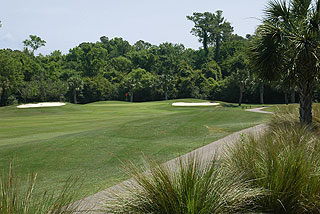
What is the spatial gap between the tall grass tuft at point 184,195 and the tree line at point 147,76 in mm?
41758

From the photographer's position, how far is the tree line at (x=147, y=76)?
60.7 m

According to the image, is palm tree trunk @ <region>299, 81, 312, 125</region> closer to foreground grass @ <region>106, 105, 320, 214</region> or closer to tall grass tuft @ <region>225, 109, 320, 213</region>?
foreground grass @ <region>106, 105, 320, 214</region>

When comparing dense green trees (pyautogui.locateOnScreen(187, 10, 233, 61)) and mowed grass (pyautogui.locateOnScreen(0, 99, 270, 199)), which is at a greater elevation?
dense green trees (pyautogui.locateOnScreen(187, 10, 233, 61))

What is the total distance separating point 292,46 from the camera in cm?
1130

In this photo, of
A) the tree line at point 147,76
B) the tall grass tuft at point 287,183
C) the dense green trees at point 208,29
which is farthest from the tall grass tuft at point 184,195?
the dense green trees at point 208,29

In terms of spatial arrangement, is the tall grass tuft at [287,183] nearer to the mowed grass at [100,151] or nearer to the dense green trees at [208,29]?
the mowed grass at [100,151]

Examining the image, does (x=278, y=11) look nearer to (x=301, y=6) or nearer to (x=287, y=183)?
(x=301, y=6)

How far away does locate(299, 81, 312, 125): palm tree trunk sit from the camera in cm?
1139

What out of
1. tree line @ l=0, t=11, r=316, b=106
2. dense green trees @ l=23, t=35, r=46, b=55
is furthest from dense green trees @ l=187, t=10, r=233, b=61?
dense green trees @ l=23, t=35, r=46, b=55

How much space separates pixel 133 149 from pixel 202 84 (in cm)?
6107

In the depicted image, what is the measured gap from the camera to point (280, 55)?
37.1 ft

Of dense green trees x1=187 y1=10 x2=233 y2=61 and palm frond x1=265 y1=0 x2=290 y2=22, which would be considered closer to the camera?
palm frond x1=265 y1=0 x2=290 y2=22

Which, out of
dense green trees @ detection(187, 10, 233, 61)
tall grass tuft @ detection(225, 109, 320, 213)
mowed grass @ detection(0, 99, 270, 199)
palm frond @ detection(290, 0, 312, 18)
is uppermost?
dense green trees @ detection(187, 10, 233, 61)

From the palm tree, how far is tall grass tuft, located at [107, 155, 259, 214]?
8.65m
